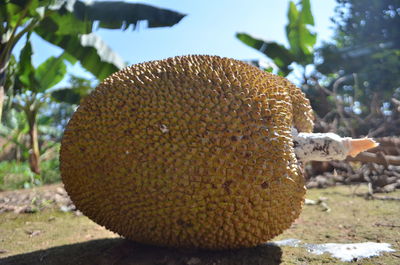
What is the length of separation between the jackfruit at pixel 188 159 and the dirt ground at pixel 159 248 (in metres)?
0.11

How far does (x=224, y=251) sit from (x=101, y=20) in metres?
3.14

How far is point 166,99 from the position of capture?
50.1 inches

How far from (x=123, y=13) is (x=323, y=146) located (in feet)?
9.83

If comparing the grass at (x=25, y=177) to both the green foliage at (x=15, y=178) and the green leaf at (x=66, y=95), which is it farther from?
the green leaf at (x=66, y=95)

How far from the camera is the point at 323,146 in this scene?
148 centimetres

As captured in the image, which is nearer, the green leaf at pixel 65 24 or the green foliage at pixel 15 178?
the green leaf at pixel 65 24

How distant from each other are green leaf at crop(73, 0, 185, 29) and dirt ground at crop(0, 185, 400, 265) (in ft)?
6.44

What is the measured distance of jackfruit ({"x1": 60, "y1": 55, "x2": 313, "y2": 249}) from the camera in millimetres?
1203

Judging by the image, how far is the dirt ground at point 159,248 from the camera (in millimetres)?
1377

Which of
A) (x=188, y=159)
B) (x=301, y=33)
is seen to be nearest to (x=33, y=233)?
(x=188, y=159)

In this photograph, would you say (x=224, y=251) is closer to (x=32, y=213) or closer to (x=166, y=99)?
(x=166, y=99)

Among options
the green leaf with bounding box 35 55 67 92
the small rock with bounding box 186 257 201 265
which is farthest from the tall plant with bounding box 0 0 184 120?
the small rock with bounding box 186 257 201 265

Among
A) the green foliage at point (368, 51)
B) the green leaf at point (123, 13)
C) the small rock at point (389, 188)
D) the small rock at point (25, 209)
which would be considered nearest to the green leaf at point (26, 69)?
the green leaf at point (123, 13)

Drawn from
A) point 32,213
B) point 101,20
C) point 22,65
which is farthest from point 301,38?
point 32,213
